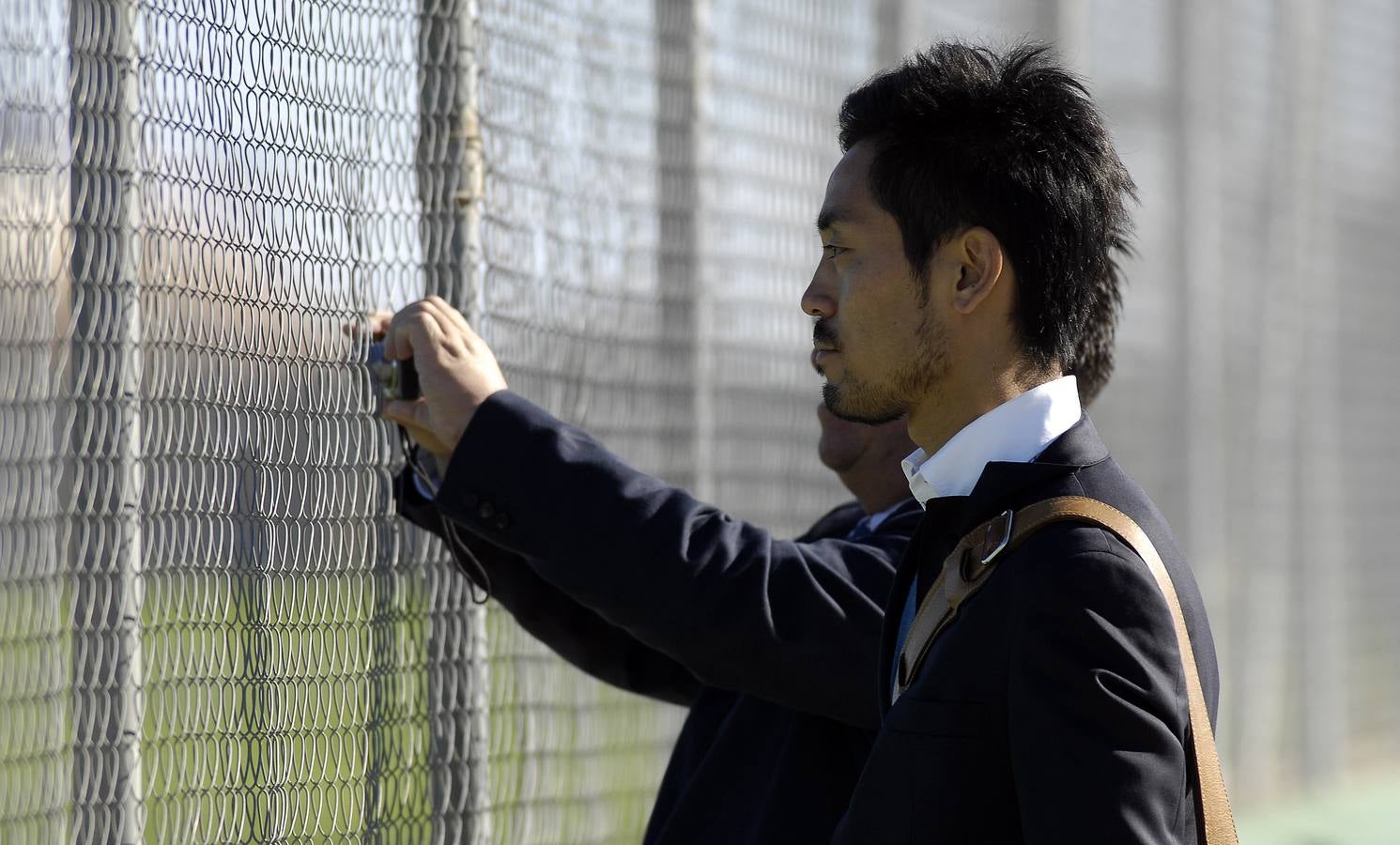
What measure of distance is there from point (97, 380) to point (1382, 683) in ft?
23.2

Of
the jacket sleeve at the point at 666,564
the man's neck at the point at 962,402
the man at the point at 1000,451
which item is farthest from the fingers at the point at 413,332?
the man's neck at the point at 962,402

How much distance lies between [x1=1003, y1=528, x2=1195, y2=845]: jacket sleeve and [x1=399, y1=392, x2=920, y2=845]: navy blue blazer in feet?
2.53

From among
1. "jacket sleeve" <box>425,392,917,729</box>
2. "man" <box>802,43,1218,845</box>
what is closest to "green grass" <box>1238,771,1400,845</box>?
"jacket sleeve" <box>425,392,917,729</box>

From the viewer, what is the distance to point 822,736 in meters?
2.43

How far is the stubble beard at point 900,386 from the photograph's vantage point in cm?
180

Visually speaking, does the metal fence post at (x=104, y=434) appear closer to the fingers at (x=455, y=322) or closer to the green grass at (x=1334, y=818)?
the fingers at (x=455, y=322)

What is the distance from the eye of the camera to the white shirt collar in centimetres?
176

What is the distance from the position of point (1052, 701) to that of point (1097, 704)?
4 cm

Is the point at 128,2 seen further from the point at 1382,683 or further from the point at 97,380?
the point at 1382,683

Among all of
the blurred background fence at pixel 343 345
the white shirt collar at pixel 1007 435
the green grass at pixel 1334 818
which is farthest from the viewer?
the green grass at pixel 1334 818

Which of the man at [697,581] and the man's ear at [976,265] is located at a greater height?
the man's ear at [976,265]

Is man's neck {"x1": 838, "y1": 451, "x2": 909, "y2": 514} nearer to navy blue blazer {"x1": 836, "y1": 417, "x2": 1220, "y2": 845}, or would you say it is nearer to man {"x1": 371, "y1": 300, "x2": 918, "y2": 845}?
man {"x1": 371, "y1": 300, "x2": 918, "y2": 845}

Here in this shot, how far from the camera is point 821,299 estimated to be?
75.8 inches

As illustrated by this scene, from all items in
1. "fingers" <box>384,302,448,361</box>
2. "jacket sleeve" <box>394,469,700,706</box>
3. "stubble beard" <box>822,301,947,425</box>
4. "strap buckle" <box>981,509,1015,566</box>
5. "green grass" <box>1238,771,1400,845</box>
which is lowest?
"green grass" <box>1238,771,1400,845</box>
